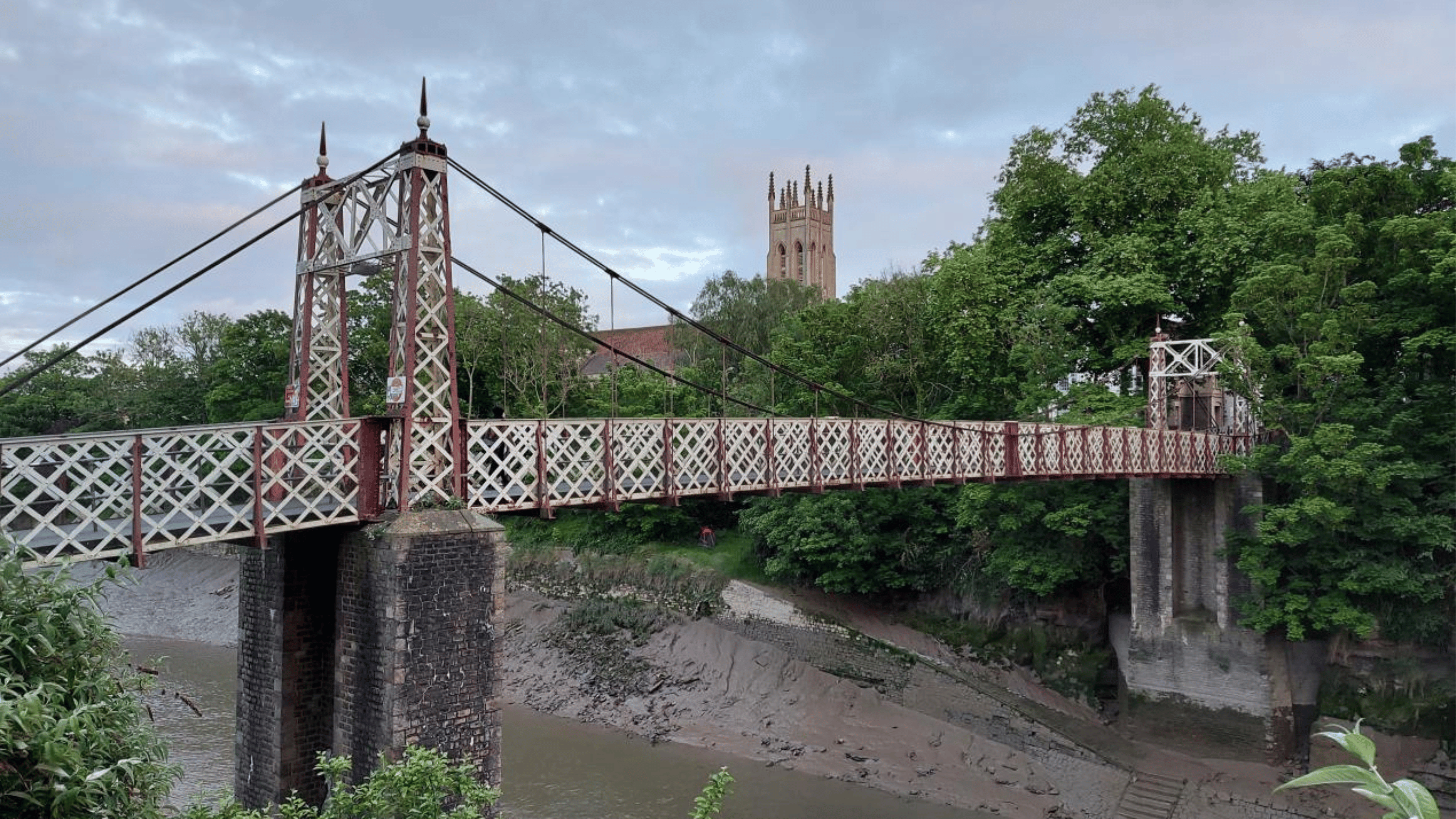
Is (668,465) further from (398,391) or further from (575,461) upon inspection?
(398,391)

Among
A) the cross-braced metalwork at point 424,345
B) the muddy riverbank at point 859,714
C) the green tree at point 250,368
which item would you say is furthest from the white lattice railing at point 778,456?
the green tree at point 250,368

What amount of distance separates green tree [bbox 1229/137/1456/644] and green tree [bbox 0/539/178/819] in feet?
53.7

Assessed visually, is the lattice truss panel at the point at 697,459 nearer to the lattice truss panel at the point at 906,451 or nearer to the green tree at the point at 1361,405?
the lattice truss panel at the point at 906,451

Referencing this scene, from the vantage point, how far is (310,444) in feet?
29.5

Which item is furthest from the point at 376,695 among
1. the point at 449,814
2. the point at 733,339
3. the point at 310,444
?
the point at 733,339

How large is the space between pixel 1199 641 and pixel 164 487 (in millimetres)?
17100

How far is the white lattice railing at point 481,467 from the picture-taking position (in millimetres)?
7906

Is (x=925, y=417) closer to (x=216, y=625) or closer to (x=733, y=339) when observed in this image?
(x=733, y=339)

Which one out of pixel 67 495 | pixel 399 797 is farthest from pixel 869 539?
pixel 399 797

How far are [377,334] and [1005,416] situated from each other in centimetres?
1992

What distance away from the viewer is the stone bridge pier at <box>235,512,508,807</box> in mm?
9156

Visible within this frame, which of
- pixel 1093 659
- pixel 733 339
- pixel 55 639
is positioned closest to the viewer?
pixel 55 639

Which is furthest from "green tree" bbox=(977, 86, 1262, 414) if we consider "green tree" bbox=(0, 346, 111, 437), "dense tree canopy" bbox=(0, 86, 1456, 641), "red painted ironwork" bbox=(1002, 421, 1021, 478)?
"green tree" bbox=(0, 346, 111, 437)

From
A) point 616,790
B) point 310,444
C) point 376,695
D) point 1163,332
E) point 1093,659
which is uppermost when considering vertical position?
point 1163,332
